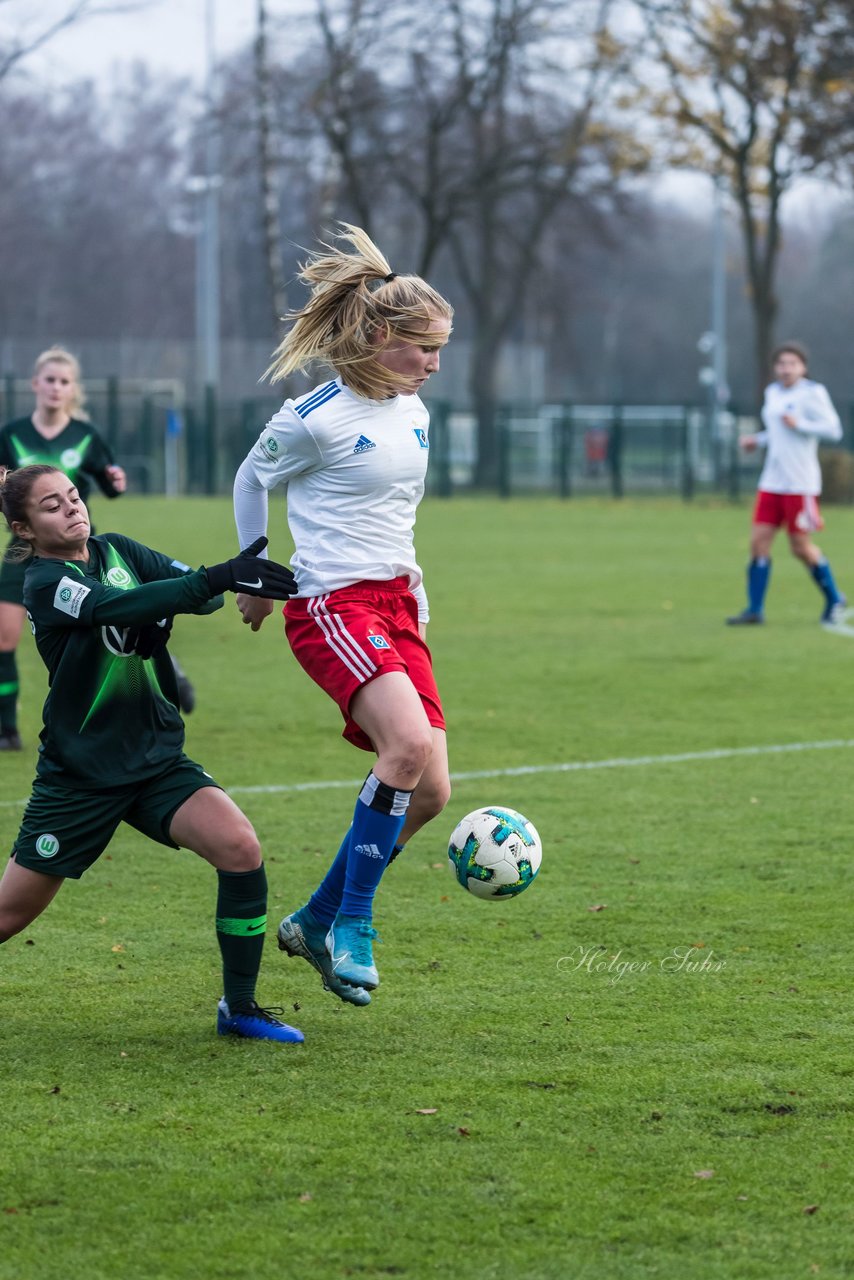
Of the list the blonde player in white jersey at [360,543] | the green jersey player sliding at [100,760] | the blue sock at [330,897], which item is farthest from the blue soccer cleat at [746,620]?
the green jersey player sliding at [100,760]

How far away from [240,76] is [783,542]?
2795 cm

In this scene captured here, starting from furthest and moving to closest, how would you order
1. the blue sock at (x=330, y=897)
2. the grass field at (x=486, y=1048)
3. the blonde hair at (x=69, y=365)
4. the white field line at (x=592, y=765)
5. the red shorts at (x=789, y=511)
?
the red shorts at (x=789, y=511)
the blonde hair at (x=69, y=365)
the white field line at (x=592, y=765)
the blue sock at (x=330, y=897)
the grass field at (x=486, y=1048)

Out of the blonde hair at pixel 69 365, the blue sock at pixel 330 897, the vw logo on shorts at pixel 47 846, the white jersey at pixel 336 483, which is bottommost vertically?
the blue sock at pixel 330 897

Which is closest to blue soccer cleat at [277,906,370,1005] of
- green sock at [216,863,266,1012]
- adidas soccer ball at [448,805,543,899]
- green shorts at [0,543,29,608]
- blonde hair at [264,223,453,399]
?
green sock at [216,863,266,1012]

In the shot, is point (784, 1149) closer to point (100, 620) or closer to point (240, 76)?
point (100, 620)

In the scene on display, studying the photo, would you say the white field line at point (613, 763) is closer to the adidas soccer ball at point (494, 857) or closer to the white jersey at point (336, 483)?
the adidas soccer ball at point (494, 857)

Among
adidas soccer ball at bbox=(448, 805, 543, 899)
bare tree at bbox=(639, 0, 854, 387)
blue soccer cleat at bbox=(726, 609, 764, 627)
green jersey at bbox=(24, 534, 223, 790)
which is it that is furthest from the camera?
bare tree at bbox=(639, 0, 854, 387)

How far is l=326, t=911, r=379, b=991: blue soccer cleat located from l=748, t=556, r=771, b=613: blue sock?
9329 millimetres

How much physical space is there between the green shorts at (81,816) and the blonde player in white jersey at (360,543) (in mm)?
533

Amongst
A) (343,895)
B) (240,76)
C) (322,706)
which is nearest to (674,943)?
(343,895)

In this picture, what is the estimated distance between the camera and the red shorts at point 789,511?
13.2 meters

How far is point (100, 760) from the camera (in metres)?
4.30

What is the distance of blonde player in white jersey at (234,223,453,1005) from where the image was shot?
4.58 meters

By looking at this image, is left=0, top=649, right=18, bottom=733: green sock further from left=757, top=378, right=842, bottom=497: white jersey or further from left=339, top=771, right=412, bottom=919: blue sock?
left=757, top=378, right=842, bottom=497: white jersey
